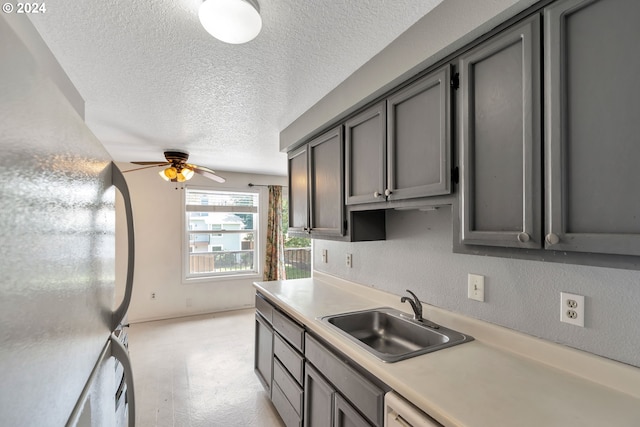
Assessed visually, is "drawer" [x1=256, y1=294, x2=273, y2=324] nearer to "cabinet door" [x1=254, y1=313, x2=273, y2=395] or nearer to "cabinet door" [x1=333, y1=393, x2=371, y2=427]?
"cabinet door" [x1=254, y1=313, x2=273, y2=395]

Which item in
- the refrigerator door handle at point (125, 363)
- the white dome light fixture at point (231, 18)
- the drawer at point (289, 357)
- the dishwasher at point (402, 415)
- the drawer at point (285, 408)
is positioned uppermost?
the white dome light fixture at point (231, 18)

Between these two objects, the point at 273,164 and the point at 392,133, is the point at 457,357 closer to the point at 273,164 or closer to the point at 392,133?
the point at 392,133

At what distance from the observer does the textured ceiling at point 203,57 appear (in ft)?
4.33

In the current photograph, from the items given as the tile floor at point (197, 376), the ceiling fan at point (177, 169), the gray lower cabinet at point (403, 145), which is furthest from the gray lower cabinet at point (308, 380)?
the ceiling fan at point (177, 169)

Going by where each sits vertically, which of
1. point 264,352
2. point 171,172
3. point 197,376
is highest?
point 171,172

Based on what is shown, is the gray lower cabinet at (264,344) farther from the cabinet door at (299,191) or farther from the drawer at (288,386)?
the cabinet door at (299,191)

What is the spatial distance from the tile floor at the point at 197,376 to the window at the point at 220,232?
3.17ft

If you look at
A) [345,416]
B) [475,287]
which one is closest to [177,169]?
[345,416]

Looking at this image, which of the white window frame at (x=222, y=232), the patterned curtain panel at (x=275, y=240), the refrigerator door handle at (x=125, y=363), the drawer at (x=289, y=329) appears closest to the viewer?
the refrigerator door handle at (x=125, y=363)

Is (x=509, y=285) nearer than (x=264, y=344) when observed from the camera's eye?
Yes

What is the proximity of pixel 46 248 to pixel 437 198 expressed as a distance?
50.7 inches

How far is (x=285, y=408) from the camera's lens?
81.2 inches

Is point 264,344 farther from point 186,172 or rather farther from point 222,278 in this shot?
point 222,278

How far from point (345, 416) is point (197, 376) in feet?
7.00
